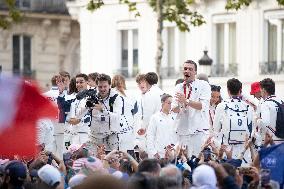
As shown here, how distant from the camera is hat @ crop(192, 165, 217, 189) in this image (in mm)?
13594

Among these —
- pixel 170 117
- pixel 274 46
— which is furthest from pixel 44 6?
pixel 170 117

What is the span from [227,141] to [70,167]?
3.82 m

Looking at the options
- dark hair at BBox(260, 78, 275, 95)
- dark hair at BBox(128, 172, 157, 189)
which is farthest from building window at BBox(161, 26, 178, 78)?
dark hair at BBox(128, 172, 157, 189)

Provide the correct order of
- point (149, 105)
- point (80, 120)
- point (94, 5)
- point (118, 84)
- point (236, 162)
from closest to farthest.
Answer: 1. point (236, 162)
2. point (118, 84)
3. point (80, 120)
4. point (149, 105)
5. point (94, 5)

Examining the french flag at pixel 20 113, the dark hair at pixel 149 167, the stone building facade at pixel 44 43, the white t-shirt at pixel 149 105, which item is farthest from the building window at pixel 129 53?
the french flag at pixel 20 113

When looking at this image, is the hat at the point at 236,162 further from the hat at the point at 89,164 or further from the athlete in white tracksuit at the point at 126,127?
the hat at the point at 89,164

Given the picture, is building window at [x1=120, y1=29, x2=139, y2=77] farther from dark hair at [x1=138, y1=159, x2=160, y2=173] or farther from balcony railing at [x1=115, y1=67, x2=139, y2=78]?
dark hair at [x1=138, y1=159, x2=160, y2=173]

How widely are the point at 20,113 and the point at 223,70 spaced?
3524cm

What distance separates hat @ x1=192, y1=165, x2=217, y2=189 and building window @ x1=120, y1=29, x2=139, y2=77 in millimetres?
36551

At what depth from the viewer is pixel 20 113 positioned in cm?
1220

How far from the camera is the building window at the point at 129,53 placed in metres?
50.5

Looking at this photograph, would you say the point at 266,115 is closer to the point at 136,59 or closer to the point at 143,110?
the point at 143,110

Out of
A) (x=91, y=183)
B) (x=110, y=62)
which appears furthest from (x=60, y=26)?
(x=91, y=183)

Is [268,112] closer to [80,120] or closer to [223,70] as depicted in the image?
[80,120]
